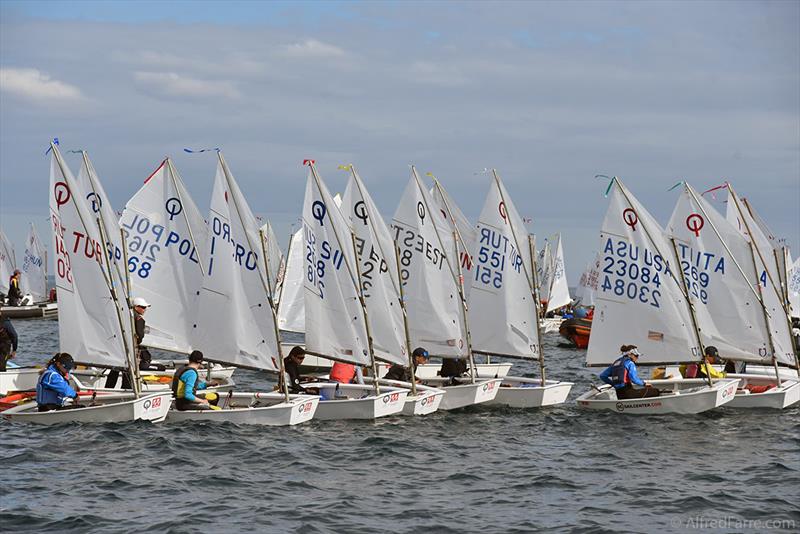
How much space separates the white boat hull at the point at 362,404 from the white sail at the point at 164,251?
7.46 m

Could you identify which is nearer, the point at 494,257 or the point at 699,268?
the point at 494,257

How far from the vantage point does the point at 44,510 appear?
17891mm

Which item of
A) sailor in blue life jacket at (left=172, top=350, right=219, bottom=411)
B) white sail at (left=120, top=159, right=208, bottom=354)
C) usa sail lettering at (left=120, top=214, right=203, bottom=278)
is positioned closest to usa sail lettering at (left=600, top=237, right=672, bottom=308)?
white sail at (left=120, top=159, right=208, bottom=354)

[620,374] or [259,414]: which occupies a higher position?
[620,374]

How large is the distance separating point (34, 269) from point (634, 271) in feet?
199

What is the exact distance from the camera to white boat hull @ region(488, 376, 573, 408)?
29891 millimetres

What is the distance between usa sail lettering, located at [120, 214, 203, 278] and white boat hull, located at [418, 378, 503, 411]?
8.97 m

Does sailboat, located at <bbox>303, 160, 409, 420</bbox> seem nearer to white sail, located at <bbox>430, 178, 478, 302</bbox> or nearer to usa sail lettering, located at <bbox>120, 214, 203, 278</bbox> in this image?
usa sail lettering, located at <bbox>120, 214, 203, 278</bbox>

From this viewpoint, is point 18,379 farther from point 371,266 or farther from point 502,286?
point 502,286

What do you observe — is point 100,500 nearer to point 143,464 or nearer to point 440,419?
point 143,464

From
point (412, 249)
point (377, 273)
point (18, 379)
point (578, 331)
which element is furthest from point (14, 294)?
point (377, 273)

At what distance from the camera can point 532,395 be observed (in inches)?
1178

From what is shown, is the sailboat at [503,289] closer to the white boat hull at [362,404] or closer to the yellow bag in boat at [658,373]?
the yellow bag in boat at [658,373]

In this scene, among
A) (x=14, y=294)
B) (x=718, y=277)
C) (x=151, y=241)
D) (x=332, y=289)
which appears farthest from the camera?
(x=14, y=294)
